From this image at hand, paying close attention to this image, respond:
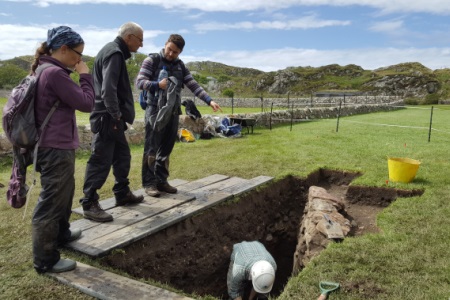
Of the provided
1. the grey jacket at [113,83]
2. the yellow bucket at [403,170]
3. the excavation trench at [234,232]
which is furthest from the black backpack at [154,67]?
the yellow bucket at [403,170]

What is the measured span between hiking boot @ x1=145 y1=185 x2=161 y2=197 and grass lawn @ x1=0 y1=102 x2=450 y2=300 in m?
0.97

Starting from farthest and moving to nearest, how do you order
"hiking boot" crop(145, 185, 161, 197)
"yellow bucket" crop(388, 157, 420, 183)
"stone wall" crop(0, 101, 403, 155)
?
"stone wall" crop(0, 101, 403, 155), "yellow bucket" crop(388, 157, 420, 183), "hiking boot" crop(145, 185, 161, 197)

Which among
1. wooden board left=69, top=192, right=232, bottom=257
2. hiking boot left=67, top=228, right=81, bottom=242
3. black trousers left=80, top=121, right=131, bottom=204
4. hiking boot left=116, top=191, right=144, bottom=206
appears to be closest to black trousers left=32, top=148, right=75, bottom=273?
wooden board left=69, top=192, right=232, bottom=257

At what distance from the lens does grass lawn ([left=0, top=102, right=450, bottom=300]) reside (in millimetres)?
3080

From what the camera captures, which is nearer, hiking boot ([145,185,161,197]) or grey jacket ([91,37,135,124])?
grey jacket ([91,37,135,124])

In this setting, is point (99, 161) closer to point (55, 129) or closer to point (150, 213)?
point (150, 213)

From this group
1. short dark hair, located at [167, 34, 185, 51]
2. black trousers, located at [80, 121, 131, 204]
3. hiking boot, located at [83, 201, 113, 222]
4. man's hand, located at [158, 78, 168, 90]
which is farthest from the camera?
short dark hair, located at [167, 34, 185, 51]

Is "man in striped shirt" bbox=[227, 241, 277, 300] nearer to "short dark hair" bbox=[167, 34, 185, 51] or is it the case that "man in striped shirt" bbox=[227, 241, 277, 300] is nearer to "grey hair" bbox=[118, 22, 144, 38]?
"short dark hair" bbox=[167, 34, 185, 51]

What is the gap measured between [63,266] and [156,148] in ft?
7.05

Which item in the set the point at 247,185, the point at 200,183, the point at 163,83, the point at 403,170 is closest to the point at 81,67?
the point at 163,83

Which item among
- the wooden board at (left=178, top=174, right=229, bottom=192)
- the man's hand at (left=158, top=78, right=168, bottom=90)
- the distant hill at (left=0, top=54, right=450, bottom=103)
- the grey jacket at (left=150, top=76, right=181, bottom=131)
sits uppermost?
the distant hill at (left=0, top=54, right=450, bottom=103)

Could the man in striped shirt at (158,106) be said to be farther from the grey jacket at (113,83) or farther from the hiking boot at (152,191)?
the grey jacket at (113,83)

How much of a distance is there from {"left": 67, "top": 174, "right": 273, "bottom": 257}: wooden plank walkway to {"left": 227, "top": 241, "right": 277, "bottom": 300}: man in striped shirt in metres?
0.90

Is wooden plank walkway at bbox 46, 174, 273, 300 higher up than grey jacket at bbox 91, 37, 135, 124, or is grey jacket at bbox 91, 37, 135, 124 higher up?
grey jacket at bbox 91, 37, 135, 124
